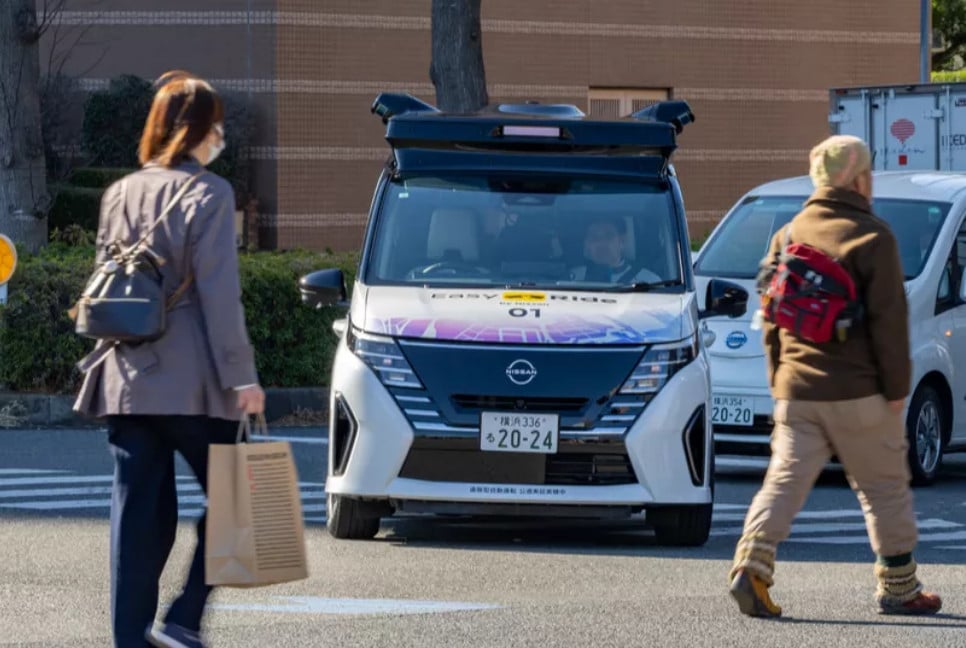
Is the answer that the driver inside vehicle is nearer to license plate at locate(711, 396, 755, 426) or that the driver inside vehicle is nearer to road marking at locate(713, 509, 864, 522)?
road marking at locate(713, 509, 864, 522)

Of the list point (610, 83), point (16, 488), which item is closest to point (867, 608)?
point (16, 488)

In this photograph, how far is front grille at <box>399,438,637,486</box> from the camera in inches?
357

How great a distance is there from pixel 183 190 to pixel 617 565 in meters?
3.79

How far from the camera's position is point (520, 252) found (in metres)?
10.1

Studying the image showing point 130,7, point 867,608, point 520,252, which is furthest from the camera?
point 130,7

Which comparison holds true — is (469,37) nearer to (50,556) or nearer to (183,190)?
(50,556)

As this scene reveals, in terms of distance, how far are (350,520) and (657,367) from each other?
1682 millimetres

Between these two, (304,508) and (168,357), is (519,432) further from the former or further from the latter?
(168,357)

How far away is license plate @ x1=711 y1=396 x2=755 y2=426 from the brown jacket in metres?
4.85

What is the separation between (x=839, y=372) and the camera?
24.5 feet

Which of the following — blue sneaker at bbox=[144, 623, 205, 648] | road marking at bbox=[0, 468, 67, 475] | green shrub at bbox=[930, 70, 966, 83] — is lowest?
road marking at bbox=[0, 468, 67, 475]

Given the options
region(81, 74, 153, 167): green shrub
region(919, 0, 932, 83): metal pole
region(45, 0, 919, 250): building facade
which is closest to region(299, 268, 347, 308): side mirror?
region(81, 74, 153, 167): green shrub

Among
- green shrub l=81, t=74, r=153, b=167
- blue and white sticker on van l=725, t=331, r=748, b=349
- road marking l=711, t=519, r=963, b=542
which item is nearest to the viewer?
road marking l=711, t=519, r=963, b=542

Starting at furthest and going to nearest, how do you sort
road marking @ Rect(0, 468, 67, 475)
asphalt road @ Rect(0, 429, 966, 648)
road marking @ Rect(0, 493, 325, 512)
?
road marking @ Rect(0, 468, 67, 475) → road marking @ Rect(0, 493, 325, 512) → asphalt road @ Rect(0, 429, 966, 648)
